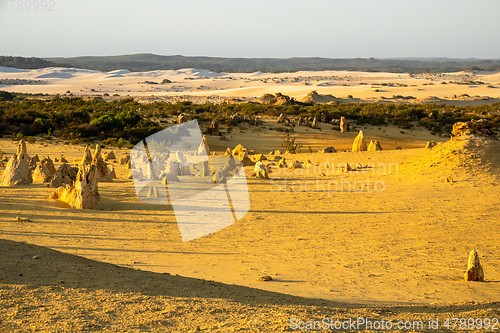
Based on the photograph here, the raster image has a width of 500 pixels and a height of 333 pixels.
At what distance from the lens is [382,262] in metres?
7.09

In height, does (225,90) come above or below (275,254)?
above

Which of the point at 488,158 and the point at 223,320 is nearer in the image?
the point at 223,320

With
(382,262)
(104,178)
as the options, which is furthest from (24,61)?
(382,262)

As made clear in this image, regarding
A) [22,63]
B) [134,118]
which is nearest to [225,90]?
[134,118]

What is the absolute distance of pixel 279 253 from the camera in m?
7.48

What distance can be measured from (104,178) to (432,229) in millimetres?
8059

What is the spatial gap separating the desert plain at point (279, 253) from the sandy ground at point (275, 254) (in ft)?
0.08

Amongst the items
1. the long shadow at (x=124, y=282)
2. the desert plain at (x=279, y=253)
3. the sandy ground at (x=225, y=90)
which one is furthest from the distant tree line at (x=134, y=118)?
the long shadow at (x=124, y=282)

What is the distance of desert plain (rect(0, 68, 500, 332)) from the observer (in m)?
4.39

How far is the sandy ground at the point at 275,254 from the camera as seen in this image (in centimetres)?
440

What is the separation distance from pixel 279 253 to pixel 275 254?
0.30 feet

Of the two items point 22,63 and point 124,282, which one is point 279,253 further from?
point 22,63

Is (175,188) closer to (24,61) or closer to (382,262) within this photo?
(382,262)

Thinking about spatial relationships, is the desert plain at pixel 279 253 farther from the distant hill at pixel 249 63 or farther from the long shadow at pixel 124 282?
the distant hill at pixel 249 63
